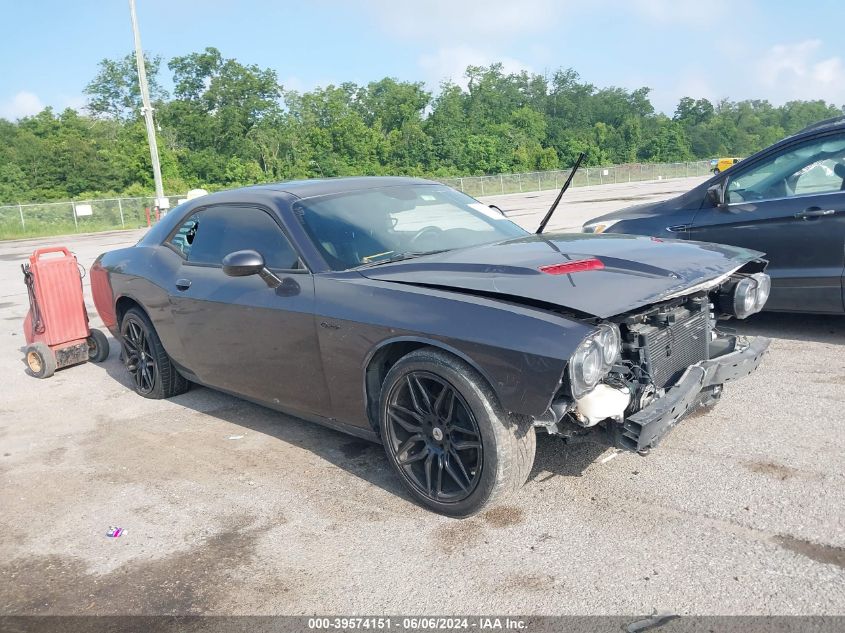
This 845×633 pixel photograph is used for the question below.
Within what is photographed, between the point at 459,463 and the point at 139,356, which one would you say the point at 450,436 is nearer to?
the point at 459,463

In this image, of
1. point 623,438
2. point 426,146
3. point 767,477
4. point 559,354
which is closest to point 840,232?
point 767,477

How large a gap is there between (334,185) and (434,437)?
1.98m

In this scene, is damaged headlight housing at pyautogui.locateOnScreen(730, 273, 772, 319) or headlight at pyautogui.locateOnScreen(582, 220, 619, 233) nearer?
damaged headlight housing at pyautogui.locateOnScreen(730, 273, 772, 319)

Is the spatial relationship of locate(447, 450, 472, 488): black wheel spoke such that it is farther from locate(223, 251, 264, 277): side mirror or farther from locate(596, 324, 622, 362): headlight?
locate(223, 251, 264, 277): side mirror

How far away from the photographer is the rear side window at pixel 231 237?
14.1 feet

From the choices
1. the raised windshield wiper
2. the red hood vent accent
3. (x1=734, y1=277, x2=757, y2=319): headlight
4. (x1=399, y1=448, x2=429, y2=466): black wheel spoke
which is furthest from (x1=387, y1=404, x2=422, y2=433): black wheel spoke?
(x1=734, y1=277, x2=757, y2=319): headlight

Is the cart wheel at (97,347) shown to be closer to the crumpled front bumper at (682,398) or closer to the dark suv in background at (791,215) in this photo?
the dark suv in background at (791,215)

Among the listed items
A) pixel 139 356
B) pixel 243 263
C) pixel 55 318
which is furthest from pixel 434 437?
pixel 55 318

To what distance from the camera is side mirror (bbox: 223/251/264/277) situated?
3949mm

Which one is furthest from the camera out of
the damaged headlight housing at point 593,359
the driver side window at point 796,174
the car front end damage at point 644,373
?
the driver side window at point 796,174

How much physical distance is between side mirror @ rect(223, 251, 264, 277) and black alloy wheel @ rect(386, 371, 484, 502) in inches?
42.9

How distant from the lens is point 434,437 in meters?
3.49

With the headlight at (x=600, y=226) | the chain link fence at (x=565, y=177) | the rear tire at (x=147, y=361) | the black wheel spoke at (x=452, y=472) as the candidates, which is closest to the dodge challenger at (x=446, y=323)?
the black wheel spoke at (x=452, y=472)

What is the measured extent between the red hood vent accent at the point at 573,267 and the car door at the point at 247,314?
1293mm
